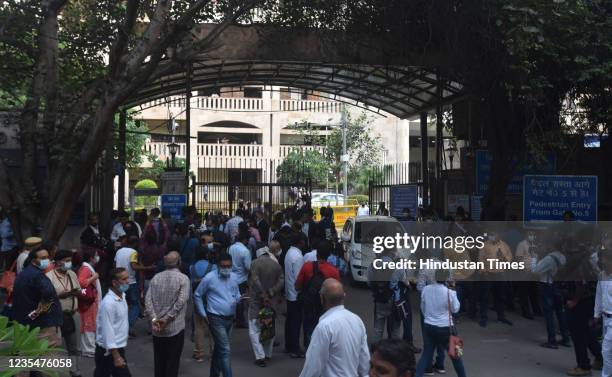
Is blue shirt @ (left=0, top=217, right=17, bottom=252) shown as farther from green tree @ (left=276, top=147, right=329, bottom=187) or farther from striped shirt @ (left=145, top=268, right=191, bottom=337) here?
green tree @ (left=276, top=147, right=329, bottom=187)

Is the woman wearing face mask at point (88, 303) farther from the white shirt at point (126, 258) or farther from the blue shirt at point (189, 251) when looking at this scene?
the blue shirt at point (189, 251)

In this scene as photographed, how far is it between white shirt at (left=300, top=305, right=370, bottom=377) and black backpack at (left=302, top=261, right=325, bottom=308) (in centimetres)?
341

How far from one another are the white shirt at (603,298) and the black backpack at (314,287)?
320cm

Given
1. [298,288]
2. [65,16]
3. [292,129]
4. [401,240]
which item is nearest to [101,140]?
[298,288]

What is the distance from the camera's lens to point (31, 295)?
6754 millimetres

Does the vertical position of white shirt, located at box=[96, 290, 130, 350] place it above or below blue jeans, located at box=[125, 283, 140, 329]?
above

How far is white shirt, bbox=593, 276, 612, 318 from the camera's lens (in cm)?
763

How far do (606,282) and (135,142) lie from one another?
2587 cm

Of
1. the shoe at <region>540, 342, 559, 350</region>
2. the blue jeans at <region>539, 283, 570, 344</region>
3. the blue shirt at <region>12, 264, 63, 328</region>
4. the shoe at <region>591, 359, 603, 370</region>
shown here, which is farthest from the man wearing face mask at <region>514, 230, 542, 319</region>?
the blue shirt at <region>12, 264, 63, 328</region>

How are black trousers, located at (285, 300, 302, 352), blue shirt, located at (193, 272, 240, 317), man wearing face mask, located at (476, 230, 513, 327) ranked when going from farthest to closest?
man wearing face mask, located at (476, 230, 513, 327), black trousers, located at (285, 300, 302, 352), blue shirt, located at (193, 272, 240, 317)

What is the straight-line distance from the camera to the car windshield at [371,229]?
589 inches

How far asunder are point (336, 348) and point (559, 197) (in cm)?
935

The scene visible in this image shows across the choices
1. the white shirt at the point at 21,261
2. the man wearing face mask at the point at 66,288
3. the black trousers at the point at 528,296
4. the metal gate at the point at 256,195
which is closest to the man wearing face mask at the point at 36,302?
the man wearing face mask at the point at 66,288

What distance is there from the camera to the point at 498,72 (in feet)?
45.4
